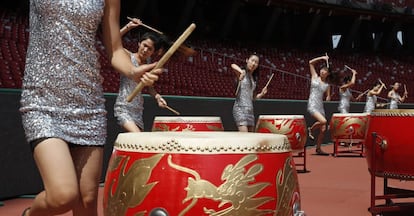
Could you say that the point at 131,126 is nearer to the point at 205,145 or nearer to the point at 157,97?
the point at 157,97

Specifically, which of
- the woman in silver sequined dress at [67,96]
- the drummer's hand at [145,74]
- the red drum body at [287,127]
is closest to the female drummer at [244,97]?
the red drum body at [287,127]

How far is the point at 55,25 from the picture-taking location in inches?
83.5

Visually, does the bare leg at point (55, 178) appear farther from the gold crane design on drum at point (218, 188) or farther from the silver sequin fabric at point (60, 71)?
the gold crane design on drum at point (218, 188)

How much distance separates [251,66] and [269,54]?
1520 centimetres

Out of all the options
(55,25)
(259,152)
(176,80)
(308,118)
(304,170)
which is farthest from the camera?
(176,80)

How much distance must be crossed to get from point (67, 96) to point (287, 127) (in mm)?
4999

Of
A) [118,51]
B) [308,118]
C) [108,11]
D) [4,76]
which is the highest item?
[108,11]

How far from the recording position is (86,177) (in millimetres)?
2186

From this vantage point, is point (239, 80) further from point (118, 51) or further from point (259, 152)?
point (259, 152)

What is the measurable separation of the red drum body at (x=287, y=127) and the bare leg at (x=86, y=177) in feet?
15.7

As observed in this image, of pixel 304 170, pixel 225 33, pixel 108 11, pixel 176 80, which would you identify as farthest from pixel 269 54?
pixel 108 11

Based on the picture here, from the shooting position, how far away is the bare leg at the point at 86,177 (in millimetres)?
2180

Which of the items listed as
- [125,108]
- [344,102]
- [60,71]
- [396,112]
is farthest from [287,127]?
[60,71]

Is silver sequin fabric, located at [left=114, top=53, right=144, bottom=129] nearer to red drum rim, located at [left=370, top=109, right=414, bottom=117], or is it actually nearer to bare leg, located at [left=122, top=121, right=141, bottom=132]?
bare leg, located at [left=122, top=121, right=141, bottom=132]
